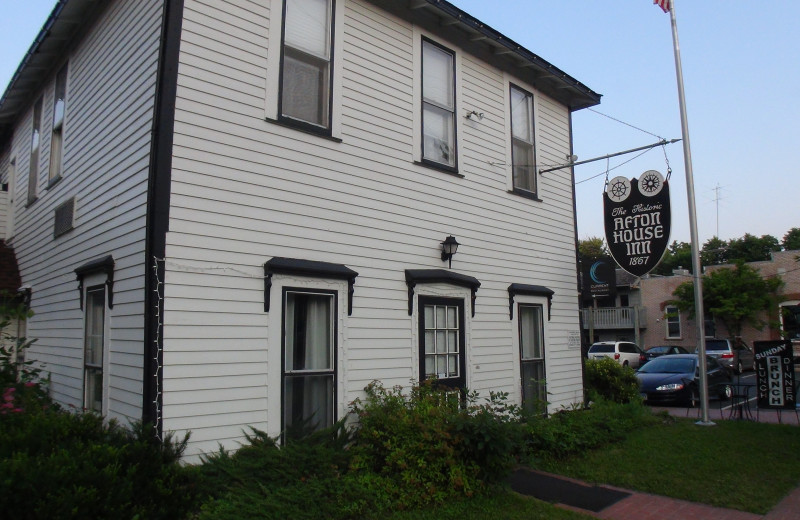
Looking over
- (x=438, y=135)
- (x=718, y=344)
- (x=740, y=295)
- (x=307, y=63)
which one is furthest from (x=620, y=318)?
(x=307, y=63)

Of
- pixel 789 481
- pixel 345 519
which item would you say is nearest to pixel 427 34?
pixel 345 519

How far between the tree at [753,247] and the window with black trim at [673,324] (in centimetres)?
3359

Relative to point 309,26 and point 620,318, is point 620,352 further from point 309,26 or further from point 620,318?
point 309,26

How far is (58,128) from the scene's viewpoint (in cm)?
1042

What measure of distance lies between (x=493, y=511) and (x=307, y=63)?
19.7 feet

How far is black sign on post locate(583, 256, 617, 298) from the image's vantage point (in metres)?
13.2

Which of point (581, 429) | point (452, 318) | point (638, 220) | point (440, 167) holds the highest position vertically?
point (440, 167)

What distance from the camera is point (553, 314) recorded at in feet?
39.5

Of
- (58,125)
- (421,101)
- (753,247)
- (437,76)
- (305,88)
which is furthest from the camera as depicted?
(753,247)

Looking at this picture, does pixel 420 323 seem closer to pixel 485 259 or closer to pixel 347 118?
pixel 485 259

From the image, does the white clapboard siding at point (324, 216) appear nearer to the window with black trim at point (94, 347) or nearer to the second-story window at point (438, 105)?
the second-story window at point (438, 105)

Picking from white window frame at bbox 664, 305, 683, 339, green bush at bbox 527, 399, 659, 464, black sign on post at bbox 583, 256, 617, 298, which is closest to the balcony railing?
white window frame at bbox 664, 305, 683, 339

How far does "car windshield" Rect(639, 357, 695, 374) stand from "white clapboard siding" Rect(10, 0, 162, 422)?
15.0m

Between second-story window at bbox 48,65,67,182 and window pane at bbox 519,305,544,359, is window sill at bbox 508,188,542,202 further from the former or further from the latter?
second-story window at bbox 48,65,67,182
